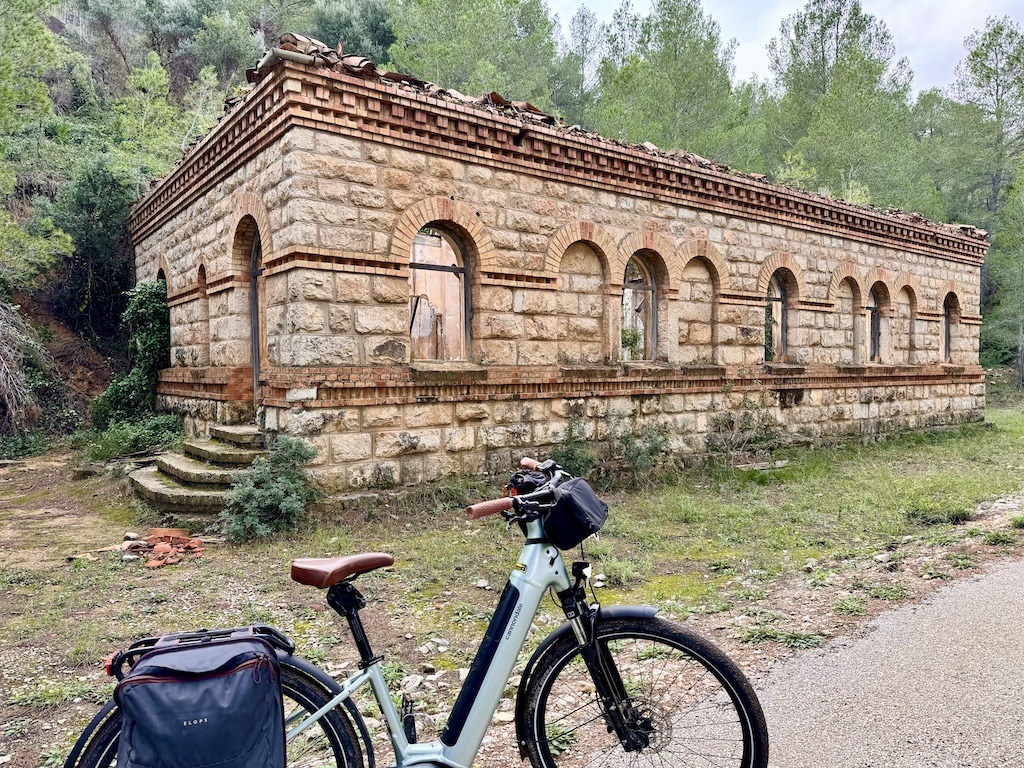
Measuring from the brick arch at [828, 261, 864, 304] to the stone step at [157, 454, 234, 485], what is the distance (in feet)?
36.4

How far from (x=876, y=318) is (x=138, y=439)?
1457 centimetres

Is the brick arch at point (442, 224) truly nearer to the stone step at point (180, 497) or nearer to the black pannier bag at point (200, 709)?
the stone step at point (180, 497)

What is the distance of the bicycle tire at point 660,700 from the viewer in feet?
7.77

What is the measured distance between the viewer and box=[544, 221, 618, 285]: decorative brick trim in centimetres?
920

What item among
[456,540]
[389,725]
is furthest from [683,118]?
[389,725]

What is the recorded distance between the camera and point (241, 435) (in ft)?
26.2

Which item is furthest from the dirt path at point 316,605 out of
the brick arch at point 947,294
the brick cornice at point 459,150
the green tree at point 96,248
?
the brick arch at point 947,294

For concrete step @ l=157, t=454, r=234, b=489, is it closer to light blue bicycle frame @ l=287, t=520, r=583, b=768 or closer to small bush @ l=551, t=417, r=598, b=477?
small bush @ l=551, t=417, r=598, b=477

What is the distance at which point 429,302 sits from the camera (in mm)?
15766

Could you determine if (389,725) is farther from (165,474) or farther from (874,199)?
(874,199)

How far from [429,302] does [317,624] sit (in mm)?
11610

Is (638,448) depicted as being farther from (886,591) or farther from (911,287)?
(911,287)

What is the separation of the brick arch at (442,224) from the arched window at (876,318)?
9518mm

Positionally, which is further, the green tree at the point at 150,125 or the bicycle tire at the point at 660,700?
the green tree at the point at 150,125
